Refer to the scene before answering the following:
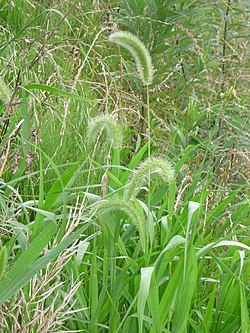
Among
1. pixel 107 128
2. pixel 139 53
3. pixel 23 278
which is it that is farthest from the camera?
pixel 139 53

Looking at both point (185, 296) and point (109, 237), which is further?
point (109, 237)

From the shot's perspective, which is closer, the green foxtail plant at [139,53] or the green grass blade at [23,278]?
the green grass blade at [23,278]

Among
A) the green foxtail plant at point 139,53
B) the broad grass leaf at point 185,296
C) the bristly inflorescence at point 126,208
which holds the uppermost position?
the green foxtail plant at point 139,53

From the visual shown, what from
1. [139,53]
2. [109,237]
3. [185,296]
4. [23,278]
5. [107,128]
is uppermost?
[139,53]

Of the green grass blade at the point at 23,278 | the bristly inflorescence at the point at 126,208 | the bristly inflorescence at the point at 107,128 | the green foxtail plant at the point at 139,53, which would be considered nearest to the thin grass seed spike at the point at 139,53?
the green foxtail plant at the point at 139,53

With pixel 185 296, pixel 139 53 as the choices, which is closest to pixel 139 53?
pixel 139 53

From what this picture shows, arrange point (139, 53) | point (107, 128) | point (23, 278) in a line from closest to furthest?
1. point (23, 278)
2. point (107, 128)
3. point (139, 53)

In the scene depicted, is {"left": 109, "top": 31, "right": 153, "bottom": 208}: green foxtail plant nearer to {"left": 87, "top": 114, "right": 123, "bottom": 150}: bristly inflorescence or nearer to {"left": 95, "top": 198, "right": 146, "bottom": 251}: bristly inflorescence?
{"left": 87, "top": 114, "right": 123, "bottom": 150}: bristly inflorescence

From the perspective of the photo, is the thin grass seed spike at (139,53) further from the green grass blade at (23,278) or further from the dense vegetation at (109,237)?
the green grass blade at (23,278)

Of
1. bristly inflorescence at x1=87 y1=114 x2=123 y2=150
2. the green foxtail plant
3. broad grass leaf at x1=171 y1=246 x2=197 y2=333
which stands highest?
the green foxtail plant

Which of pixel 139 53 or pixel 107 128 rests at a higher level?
pixel 139 53

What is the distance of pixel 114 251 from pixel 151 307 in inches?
9.1

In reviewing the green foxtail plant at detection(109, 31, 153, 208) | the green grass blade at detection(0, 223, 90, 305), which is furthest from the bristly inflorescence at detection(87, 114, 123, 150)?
the green grass blade at detection(0, 223, 90, 305)

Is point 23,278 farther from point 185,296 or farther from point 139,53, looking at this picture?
point 139,53
